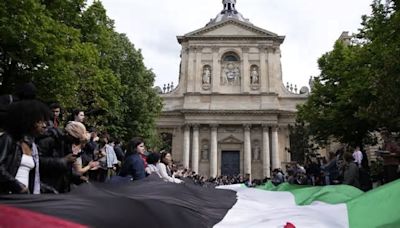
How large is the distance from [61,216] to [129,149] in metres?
5.27

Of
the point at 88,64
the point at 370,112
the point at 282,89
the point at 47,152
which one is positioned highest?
the point at 282,89

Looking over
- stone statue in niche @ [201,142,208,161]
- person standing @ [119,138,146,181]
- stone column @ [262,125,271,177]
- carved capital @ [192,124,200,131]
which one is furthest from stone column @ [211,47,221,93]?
person standing @ [119,138,146,181]

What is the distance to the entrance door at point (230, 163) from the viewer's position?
44.0 m

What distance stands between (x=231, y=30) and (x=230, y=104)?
325 inches

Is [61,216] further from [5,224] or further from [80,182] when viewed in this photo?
[80,182]

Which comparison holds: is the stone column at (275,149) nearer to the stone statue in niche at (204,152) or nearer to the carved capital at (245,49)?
the stone statue in niche at (204,152)

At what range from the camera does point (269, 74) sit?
45.4 meters

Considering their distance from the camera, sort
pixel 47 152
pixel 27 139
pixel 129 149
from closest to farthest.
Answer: pixel 27 139
pixel 47 152
pixel 129 149

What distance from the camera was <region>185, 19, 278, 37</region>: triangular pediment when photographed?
46.0 m

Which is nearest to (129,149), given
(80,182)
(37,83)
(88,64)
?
(80,182)

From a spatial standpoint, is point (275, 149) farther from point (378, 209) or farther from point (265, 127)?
point (378, 209)

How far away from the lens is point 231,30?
46406 mm

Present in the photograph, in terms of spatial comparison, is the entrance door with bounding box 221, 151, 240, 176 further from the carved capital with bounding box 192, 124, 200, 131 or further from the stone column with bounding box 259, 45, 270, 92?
the stone column with bounding box 259, 45, 270, 92

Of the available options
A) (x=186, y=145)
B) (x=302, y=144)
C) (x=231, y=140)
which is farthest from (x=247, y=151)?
(x=302, y=144)
